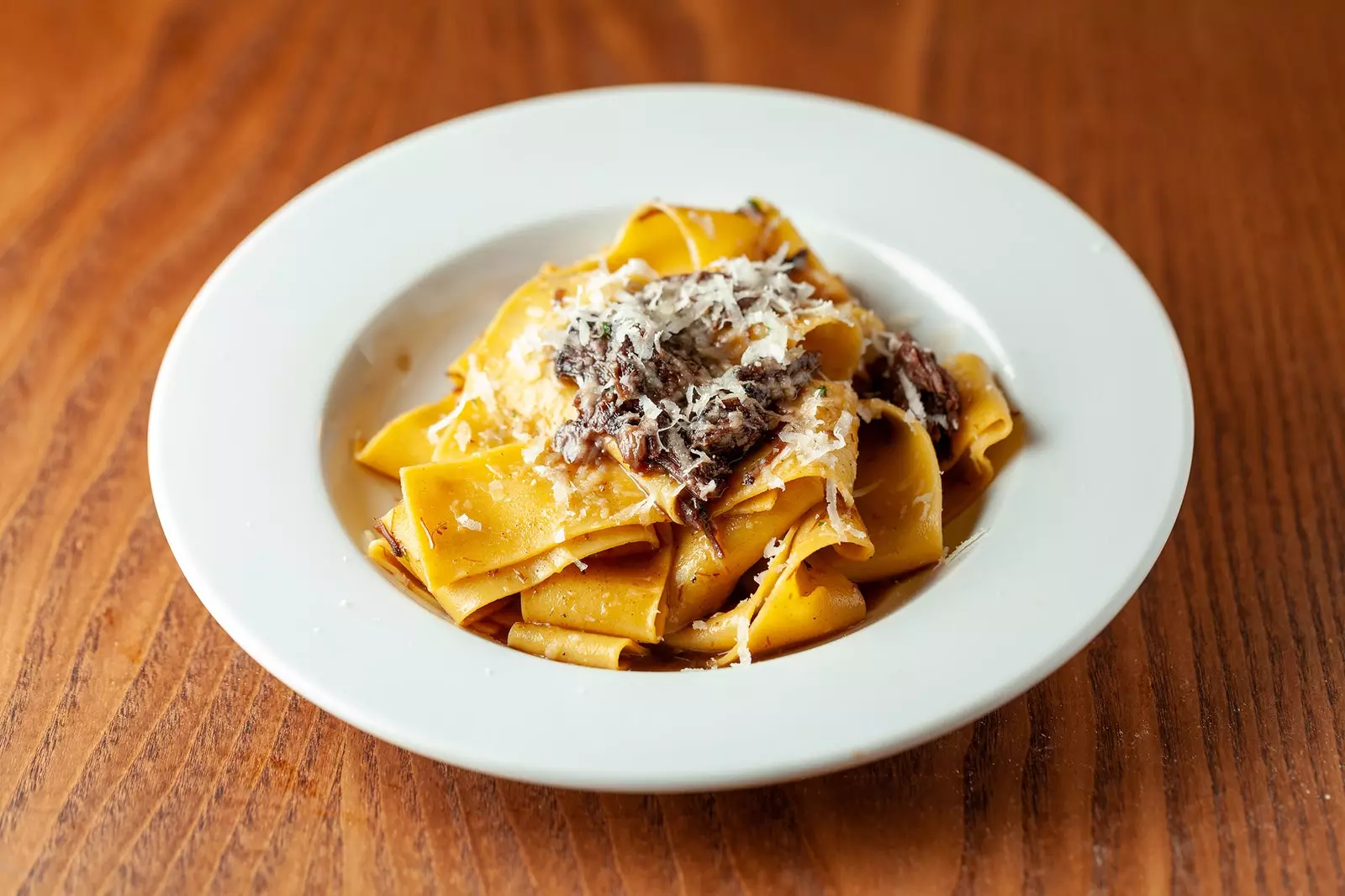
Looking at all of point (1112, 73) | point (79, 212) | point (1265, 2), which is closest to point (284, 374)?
point (79, 212)

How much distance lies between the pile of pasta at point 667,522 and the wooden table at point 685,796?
1.37 feet

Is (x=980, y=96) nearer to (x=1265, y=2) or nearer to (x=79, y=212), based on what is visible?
(x=1265, y=2)

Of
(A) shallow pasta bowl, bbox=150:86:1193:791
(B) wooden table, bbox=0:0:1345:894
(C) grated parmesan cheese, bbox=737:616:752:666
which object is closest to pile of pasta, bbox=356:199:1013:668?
(C) grated parmesan cheese, bbox=737:616:752:666

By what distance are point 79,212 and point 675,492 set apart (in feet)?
9.51

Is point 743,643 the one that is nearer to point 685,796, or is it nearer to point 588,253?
point 685,796

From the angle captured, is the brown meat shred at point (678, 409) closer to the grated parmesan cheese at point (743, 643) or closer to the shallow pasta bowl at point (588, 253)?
the grated parmesan cheese at point (743, 643)

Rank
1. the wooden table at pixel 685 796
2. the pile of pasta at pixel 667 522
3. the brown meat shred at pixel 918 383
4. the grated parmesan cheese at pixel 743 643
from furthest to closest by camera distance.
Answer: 1. the brown meat shred at pixel 918 383
2. the pile of pasta at pixel 667 522
3. the grated parmesan cheese at pixel 743 643
4. the wooden table at pixel 685 796

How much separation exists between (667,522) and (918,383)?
83cm

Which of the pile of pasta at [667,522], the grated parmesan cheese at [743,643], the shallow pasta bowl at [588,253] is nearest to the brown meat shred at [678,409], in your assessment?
the pile of pasta at [667,522]

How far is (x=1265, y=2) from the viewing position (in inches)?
216

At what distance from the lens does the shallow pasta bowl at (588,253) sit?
2568 millimetres

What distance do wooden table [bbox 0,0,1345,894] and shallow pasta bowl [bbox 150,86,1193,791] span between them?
0.98 feet

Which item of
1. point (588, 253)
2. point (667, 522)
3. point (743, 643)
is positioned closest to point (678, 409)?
point (667, 522)

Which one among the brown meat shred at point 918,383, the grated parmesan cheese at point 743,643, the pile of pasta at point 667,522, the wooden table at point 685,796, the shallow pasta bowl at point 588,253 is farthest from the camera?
the brown meat shred at point 918,383
